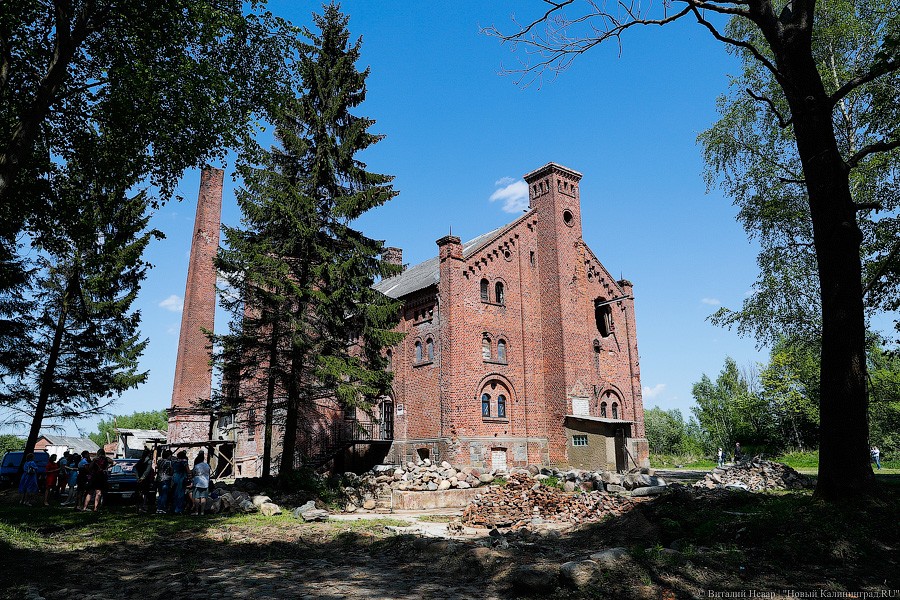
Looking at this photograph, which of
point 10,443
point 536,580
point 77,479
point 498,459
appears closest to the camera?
point 536,580

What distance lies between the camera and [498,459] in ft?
82.2

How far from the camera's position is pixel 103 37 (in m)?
12.1

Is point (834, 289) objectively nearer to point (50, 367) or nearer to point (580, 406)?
point (580, 406)

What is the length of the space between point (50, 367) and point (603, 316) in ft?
82.0

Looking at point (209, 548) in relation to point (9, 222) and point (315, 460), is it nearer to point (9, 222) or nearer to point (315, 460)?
point (9, 222)

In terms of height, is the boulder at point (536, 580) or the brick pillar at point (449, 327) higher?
the brick pillar at point (449, 327)

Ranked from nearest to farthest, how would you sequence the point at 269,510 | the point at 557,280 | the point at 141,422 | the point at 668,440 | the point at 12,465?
the point at 269,510 < the point at 12,465 < the point at 557,280 < the point at 668,440 < the point at 141,422

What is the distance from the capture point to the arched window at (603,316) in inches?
1180

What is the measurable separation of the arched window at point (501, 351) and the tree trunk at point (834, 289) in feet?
59.5

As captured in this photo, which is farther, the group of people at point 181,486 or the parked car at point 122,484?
the parked car at point 122,484

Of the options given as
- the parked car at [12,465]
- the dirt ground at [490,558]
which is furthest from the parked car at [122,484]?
the parked car at [12,465]

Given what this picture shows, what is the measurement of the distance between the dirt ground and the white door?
40.7 feet

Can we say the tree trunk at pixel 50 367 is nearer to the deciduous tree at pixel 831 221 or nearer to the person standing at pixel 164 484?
the person standing at pixel 164 484

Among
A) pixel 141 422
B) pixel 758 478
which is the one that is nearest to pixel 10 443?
pixel 141 422
